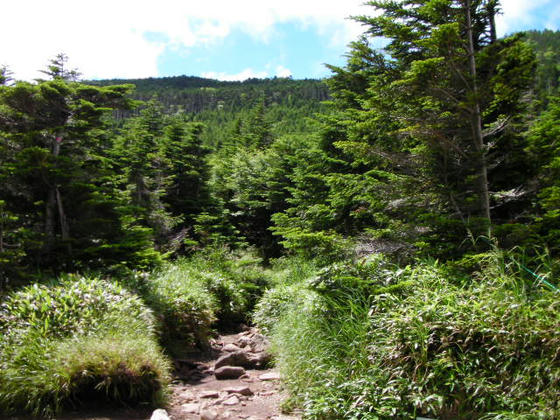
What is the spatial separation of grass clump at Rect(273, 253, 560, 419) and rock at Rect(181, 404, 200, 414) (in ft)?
4.25

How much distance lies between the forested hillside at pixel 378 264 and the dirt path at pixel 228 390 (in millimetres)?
390

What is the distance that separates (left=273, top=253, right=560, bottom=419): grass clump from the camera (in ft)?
10.1

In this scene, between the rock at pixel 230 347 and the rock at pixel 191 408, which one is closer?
the rock at pixel 191 408

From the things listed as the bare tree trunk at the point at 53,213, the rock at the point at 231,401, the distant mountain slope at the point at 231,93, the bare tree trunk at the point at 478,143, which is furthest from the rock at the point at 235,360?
the distant mountain slope at the point at 231,93

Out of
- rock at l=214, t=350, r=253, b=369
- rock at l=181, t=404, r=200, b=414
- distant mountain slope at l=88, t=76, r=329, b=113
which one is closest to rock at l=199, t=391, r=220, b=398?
rock at l=181, t=404, r=200, b=414

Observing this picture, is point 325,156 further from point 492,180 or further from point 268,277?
point 492,180

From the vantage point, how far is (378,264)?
5254 millimetres

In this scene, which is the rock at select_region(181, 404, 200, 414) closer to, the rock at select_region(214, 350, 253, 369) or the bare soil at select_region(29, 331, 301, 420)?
the bare soil at select_region(29, 331, 301, 420)

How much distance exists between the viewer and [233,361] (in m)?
6.50

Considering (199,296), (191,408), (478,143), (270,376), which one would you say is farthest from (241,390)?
(478,143)

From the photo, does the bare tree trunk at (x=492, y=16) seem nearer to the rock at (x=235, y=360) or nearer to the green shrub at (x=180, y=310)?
the rock at (x=235, y=360)

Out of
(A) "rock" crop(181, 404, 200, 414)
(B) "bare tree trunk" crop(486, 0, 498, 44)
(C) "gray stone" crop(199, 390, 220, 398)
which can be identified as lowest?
(C) "gray stone" crop(199, 390, 220, 398)

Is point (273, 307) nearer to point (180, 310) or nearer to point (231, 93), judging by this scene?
point (180, 310)

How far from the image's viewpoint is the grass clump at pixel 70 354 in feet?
12.8
